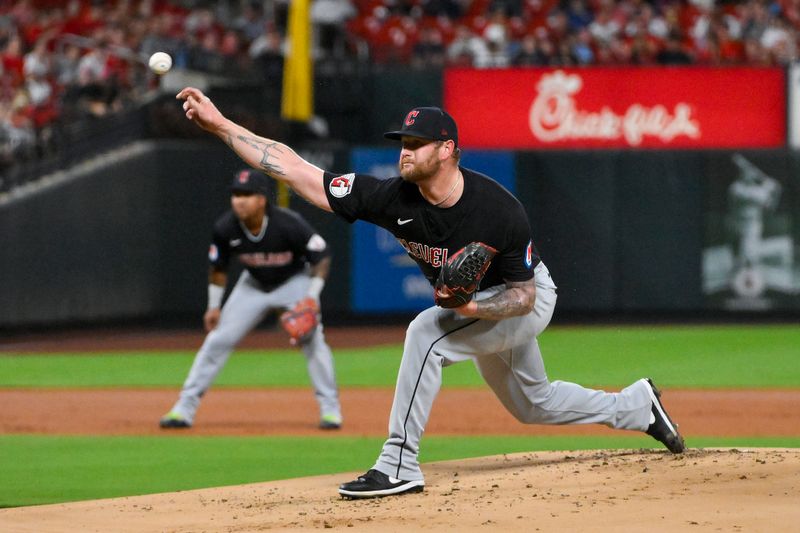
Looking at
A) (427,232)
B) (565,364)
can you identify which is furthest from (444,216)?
(565,364)

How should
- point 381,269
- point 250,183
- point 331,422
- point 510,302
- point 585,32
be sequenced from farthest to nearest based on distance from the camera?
1. point 585,32
2. point 381,269
3. point 331,422
4. point 250,183
5. point 510,302

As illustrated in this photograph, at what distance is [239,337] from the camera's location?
9617mm

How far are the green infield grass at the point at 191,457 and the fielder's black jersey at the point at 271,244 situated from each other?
131 centimetres

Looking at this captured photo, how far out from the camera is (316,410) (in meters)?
10.7

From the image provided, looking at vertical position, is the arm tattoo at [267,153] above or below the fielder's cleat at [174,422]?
above

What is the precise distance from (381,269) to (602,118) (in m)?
3.92

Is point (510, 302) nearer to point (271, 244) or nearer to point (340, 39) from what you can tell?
point (271, 244)

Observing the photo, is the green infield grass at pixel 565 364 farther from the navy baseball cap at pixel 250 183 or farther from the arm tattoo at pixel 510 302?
the arm tattoo at pixel 510 302

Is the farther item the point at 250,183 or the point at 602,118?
the point at 602,118

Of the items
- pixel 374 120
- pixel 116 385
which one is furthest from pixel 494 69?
pixel 116 385

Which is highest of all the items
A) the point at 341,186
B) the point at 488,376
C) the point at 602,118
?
the point at 602,118

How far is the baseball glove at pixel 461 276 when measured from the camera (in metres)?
5.80

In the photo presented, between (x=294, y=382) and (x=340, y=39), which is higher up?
(x=340, y=39)

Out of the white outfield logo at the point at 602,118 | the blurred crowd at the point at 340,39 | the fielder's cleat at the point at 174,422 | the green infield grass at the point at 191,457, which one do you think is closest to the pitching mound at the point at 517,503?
the green infield grass at the point at 191,457
